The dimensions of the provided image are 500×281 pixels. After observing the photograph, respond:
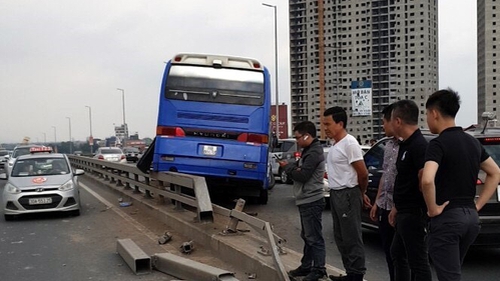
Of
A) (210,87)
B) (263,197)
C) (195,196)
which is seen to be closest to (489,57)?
(263,197)

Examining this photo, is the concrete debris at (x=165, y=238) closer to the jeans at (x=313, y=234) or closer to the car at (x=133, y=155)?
the jeans at (x=313, y=234)

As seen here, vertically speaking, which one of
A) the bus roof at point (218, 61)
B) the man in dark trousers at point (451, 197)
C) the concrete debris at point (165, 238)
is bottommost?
the concrete debris at point (165, 238)

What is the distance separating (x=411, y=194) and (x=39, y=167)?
35.0 ft

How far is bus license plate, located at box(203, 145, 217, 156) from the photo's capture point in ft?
36.8

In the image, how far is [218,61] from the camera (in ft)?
38.3

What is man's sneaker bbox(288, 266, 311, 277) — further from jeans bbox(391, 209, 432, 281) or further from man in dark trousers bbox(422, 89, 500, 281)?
man in dark trousers bbox(422, 89, 500, 281)

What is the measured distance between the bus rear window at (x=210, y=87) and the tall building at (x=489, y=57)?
41416mm

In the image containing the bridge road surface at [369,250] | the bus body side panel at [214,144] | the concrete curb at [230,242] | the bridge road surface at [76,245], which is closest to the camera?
the concrete curb at [230,242]

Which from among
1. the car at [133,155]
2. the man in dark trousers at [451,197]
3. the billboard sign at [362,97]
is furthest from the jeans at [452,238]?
the billboard sign at [362,97]

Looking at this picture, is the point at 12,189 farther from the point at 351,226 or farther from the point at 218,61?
the point at 351,226

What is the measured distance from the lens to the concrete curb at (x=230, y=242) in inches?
228

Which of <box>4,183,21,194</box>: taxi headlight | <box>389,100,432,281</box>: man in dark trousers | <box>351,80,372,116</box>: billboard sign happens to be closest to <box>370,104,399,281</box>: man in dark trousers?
<box>389,100,432,281</box>: man in dark trousers

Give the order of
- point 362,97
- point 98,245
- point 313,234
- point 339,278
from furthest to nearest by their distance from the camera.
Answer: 1. point 362,97
2. point 98,245
3. point 313,234
4. point 339,278

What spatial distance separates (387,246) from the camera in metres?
4.79
